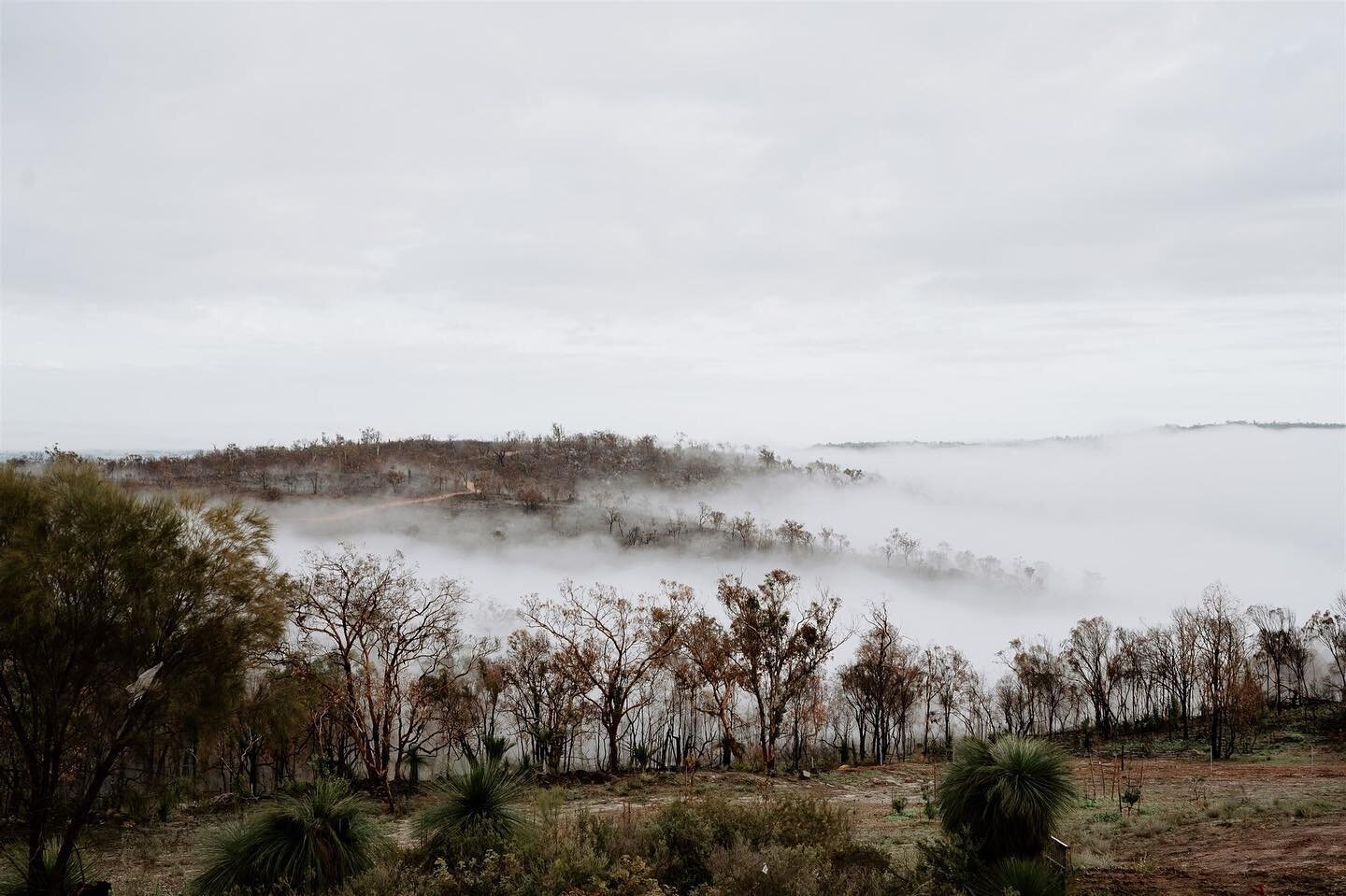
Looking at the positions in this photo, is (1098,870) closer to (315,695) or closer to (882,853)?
(882,853)

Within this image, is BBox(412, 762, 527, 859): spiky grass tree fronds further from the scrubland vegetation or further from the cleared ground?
the cleared ground

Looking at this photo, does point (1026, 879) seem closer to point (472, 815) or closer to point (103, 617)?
point (472, 815)

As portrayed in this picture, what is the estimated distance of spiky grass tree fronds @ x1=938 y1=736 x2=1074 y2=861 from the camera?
11023mm

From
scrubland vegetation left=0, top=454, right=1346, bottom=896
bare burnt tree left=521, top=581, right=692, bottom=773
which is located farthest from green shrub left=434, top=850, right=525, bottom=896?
bare burnt tree left=521, top=581, right=692, bottom=773

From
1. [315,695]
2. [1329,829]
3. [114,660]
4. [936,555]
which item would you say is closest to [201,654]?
[114,660]

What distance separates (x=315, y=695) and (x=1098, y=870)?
19.2m

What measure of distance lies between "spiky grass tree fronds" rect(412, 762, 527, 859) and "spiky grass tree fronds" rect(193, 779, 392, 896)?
2.62 feet

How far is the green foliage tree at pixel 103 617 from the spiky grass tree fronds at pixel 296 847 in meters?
4.43

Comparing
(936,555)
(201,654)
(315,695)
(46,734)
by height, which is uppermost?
(201,654)

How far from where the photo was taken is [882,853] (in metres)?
12.6

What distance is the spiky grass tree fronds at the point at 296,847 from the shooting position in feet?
35.5

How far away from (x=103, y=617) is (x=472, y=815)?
827cm

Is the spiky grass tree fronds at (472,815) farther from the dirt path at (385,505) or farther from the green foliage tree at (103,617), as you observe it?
the dirt path at (385,505)

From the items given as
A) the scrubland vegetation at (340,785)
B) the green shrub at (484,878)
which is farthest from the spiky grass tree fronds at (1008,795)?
the green shrub at (484,878)
